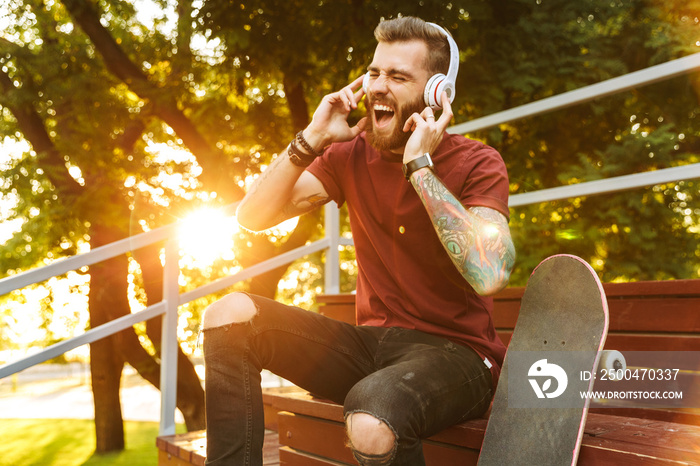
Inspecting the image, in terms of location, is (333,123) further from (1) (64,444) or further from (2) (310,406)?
(1) (64,444)

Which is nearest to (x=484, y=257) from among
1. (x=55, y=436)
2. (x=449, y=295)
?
(x=449, y=295)

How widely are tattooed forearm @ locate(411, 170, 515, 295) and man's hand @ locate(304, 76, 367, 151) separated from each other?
584 millimetres

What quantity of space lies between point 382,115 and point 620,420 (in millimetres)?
1363

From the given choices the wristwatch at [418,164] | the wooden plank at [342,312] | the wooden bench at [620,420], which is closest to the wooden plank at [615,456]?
the wooden bench at [620,420]

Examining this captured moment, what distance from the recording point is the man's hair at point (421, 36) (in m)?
2.38

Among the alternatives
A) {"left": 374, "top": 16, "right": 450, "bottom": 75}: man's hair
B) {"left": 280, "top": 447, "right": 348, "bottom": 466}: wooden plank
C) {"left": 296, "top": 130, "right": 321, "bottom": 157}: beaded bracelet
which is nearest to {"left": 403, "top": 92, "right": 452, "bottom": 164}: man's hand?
{"left": 374, "top": 16, "right": 450, "bottom": 75}: man's hair

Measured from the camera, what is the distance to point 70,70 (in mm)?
8164

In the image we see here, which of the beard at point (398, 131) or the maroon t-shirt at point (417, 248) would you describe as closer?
the maroon t-shirt at point (417, 248)

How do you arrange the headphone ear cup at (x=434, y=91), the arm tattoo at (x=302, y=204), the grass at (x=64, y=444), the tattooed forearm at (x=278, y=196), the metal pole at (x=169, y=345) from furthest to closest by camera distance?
1. the grass at (x=64, y=444)
2. the metal pole at (x=169, y=345)
3. the arm tattoo at (x=302, y=204)
4. the tattooed forearm at (x=278, y=196)
5. the headphone ear cup at (x=434, y=91)

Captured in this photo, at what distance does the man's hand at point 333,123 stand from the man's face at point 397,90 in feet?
0.34

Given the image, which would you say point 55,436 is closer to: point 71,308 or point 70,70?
point 71,308

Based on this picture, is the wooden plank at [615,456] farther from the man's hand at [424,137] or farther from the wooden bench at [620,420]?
the man's hand at [424,137]

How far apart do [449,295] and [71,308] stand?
925 centimetres

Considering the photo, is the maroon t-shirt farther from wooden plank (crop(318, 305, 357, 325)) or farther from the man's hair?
wooden plank (crop(318, 305, 357, 325))
